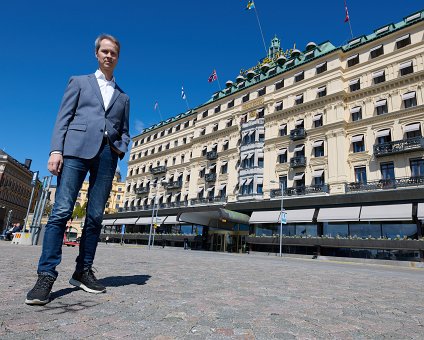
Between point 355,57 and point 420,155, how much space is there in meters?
11.8

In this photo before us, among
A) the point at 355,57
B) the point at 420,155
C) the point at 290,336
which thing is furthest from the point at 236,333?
the point at 355,57

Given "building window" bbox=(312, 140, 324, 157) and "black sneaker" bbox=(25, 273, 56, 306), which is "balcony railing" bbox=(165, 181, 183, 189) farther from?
"black sneaker" bbox=(25, 273, 56, 306)

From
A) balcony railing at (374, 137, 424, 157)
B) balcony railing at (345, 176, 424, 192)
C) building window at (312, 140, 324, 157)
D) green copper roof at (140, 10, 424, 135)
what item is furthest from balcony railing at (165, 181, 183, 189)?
balcony railing at (374, 137, 424, 157)

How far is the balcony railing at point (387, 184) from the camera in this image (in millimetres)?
22141

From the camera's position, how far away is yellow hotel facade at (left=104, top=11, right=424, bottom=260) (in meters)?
23.0

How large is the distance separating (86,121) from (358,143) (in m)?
27.7

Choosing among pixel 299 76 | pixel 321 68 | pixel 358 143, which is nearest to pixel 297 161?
pixel 358 143

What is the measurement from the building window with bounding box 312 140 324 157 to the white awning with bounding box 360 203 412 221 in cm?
715

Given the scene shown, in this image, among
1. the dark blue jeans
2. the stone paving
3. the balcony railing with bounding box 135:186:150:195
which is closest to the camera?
the stone paving

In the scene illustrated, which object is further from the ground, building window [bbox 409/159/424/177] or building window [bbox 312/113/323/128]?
building window [bbox 312/113/323/128]

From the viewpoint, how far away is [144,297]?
2.98 m

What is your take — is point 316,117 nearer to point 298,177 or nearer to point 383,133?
point 298,177

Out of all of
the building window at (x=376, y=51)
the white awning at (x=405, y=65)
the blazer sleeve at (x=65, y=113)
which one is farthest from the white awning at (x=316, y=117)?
the blazer sleeve at (x=65, y=113)

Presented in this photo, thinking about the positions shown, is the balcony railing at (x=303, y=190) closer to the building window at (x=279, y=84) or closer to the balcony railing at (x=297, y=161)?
the balcony railing at (x=297, y=161)
